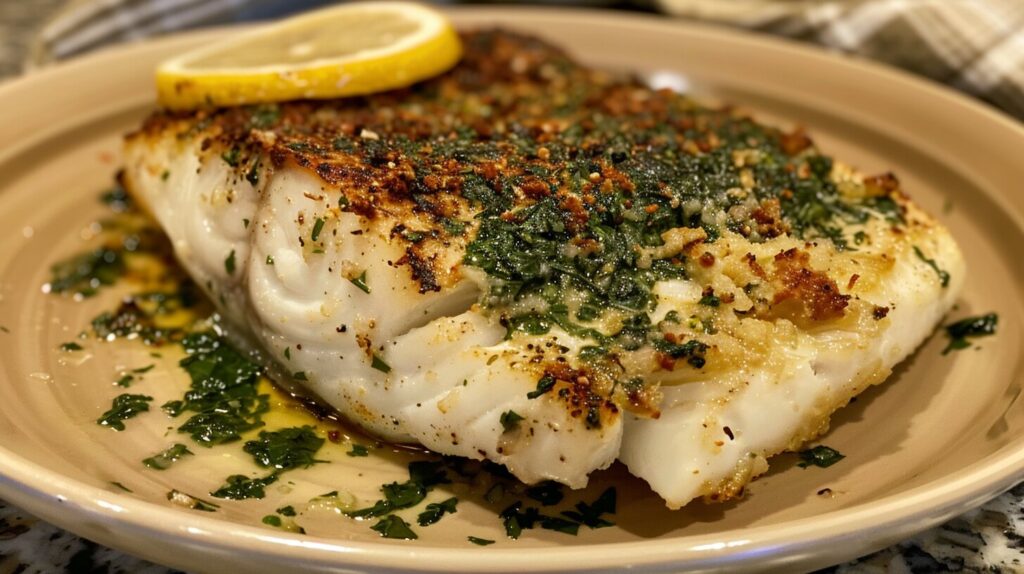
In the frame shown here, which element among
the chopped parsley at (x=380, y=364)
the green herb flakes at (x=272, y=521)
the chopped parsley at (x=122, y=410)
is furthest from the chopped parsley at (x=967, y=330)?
the chopped parsley at (x=122, y=410)

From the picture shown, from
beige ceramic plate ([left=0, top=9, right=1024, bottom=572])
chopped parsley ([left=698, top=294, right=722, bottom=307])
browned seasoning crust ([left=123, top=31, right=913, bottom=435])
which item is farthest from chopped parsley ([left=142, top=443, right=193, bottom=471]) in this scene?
chopped parsley ([left=698, top=294, right=722, bottom=307])

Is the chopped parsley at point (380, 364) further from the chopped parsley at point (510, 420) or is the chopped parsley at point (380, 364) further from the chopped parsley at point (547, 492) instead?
the chopped parsley at point (547, 492)

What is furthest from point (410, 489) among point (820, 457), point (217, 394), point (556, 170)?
point (820, 457)

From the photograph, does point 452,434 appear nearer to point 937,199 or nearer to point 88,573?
point 88,573

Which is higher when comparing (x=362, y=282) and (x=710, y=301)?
(x=362, y=282)

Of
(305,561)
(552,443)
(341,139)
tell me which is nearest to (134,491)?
(305,561)

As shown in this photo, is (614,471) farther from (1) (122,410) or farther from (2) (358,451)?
(1) (122,410)

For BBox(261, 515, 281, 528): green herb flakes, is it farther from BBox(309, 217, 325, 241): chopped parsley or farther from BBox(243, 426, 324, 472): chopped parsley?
BBox(309, 217, 325, 241): chopped parsley
